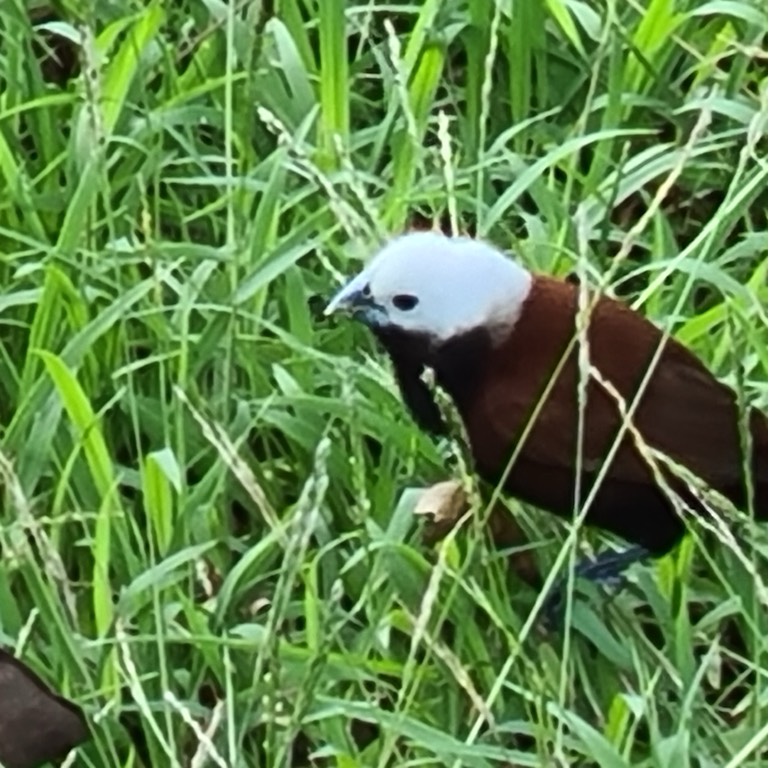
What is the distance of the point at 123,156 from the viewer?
244 cm

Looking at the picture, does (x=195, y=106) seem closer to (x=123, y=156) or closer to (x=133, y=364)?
(x=123, y=156)

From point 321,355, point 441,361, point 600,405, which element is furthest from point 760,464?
point 321,355

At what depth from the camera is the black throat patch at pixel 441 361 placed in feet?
6.06

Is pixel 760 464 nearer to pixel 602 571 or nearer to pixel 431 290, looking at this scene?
pixel 602 571

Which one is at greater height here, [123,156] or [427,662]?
[123,156]

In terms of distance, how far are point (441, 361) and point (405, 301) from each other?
0.07 metres

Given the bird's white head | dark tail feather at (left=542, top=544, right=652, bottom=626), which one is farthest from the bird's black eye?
dark tail feather at (left=542, top=544, right=652, bottom=626)

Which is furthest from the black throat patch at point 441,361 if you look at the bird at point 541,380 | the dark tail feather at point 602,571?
the dark tail feather at point 602,571

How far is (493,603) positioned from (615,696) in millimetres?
136

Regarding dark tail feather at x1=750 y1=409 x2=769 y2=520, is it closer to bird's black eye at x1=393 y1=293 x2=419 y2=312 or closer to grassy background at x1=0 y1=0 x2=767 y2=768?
grassy background at x1=0 y1=0 x2=767 y2=768

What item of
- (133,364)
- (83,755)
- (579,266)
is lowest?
(83,755)

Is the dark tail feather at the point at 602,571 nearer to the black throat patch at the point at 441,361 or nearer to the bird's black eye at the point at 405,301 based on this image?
the black throat patch at the point at 441,361

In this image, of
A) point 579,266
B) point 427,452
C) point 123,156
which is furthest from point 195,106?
point 579,266

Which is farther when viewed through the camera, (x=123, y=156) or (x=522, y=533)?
(x=123, y=156)
